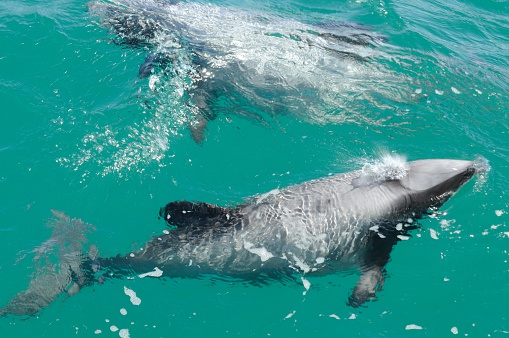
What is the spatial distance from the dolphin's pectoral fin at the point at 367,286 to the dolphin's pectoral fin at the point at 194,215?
2.60 meters

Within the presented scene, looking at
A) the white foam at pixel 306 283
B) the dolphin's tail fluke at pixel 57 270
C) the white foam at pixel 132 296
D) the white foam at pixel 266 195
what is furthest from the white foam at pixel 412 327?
the dolphin's tail fluke at pixel 57 270

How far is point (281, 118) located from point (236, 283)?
5.20 meters

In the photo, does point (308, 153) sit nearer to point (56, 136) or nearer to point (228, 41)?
point (228, 41)

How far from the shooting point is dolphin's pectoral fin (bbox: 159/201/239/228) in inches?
327

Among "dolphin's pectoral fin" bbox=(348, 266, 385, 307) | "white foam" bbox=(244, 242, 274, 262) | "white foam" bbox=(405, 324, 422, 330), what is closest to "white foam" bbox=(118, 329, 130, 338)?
"white foam" bbox=(244, 242, 274, 262)

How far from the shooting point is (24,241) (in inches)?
341

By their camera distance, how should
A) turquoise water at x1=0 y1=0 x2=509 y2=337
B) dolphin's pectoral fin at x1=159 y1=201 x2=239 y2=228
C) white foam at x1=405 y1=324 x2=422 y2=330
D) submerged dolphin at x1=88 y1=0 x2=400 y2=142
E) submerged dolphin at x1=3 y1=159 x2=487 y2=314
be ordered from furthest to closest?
submerged dolphin at x1=88 y1=0 x2=400 y2=142, dolphin's pectoral fin at x1=159 y1=201 x2=239 y2=228, submerged dolphin at x1=3 y1=159 x2=487 y2=314, turquoise water at x1=0 y1=0 x2=509 y2=337, white foam at x1=405 y1=324 x2=422 y2=330

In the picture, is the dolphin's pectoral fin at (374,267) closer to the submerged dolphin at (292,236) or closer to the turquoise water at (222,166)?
the submerged dolphin at (292,236)

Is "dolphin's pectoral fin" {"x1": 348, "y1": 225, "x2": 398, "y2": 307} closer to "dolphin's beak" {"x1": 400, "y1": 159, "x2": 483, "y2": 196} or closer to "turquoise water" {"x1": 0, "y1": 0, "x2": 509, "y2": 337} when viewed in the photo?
"turquoise water" {"x1": 0, "y1": 0, "x2": 509, "y2": 337}

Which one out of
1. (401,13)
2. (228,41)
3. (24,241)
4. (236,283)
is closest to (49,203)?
(24,241)

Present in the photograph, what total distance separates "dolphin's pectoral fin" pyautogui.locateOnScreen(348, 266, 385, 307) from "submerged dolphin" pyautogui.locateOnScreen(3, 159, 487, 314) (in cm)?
2

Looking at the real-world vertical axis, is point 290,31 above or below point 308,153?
above

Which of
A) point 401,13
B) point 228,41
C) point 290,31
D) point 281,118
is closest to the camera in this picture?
point 281,118

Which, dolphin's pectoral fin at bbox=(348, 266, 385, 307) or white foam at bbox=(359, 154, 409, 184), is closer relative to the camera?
dolphin's pectoral fin at bbox=(348, 266, 385, 307)
